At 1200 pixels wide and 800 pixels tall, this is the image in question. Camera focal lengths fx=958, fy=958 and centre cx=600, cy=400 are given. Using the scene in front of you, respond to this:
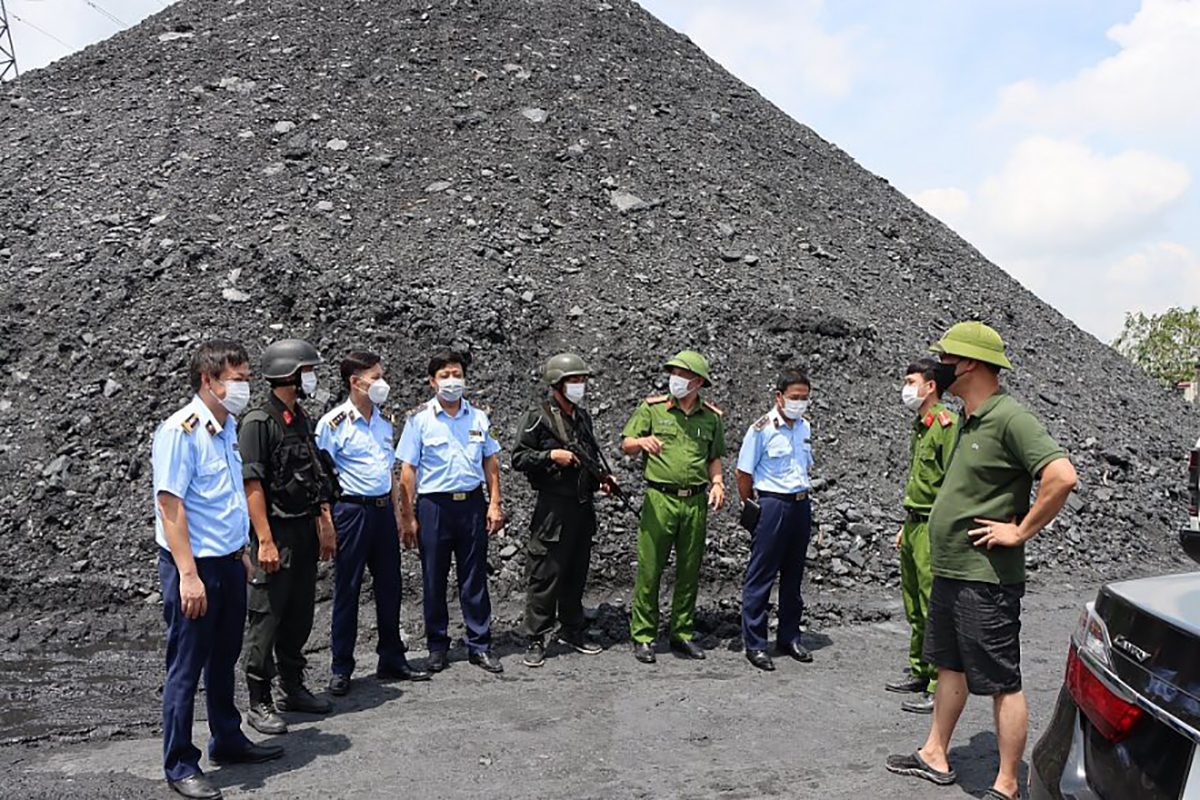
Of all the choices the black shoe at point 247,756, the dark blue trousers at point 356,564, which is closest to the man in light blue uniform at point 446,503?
the dark blue trousers at point 356,564

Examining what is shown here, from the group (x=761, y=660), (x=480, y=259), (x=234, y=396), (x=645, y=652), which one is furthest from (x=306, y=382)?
(x=480, y=259)

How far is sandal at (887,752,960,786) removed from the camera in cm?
416

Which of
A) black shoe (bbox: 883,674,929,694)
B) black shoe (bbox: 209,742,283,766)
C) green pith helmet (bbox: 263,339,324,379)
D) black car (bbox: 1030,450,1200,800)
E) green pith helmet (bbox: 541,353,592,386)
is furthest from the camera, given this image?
green pith helmet (bbox: 541,353,592,386)

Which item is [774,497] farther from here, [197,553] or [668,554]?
[197,553]

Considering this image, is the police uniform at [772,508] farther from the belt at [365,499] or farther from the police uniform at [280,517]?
the police uniform at [280,517]

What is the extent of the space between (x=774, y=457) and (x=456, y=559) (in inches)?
84.7

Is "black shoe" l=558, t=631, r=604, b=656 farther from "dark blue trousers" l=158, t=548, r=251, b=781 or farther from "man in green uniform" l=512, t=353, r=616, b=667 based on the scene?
"dark blue trousers" l=158, t=548, r=251, b=781

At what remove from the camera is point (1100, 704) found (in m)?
2.36

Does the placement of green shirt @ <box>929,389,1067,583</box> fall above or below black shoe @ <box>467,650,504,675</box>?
above

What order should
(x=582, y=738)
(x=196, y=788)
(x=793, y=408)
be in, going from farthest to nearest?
(x=793, y=408) → (x=582, y=738) → (x=196, y=788)

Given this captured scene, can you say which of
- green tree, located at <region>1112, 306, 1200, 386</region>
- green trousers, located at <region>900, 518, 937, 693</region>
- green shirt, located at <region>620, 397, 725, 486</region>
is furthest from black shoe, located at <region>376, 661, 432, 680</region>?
green tree, located at <region>1112, 306, 1200, 386</region>

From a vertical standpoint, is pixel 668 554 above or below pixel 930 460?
below

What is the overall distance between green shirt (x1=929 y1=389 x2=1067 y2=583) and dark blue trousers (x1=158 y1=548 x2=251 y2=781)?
303 centimetres

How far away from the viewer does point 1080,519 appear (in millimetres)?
9758
